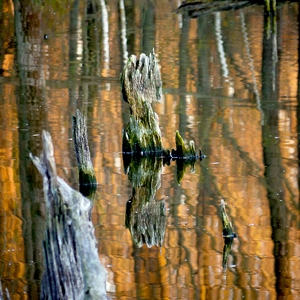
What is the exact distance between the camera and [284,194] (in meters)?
8.70

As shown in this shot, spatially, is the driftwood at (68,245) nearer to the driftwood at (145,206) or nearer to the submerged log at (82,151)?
the driftwood at (145,206)

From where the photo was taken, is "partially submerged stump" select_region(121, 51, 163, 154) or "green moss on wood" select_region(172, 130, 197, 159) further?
"green moss on wood" select_region(172, 130, 197, 159)

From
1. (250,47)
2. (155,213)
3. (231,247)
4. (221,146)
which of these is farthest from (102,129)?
(250,47)

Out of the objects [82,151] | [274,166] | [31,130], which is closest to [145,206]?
[82,151]

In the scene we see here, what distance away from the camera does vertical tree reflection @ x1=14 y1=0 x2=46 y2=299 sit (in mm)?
7078

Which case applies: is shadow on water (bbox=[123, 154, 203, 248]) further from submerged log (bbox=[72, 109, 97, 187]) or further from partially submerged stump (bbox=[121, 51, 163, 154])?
submerged log (bbox=[72, 109, 97, 187])

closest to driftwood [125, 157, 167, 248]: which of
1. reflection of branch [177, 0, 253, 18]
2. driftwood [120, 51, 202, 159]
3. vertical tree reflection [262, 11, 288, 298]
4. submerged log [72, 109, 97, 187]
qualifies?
driftwood [120, 51, 202, 159]

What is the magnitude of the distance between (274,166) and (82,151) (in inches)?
99.1

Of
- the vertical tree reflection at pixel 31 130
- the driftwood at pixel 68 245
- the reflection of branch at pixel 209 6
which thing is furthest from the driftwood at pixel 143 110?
the reflection of branch at pixel 209 6

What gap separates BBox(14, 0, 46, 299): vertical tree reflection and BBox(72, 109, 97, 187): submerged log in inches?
20.4

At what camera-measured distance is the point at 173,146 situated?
36.0 feet

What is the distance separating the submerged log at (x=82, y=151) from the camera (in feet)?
27.1

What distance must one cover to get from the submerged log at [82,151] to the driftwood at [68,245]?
3686 mm

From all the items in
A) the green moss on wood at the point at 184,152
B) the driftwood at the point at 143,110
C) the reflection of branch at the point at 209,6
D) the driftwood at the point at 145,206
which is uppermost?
the reflection of branch at the point at 209,6
